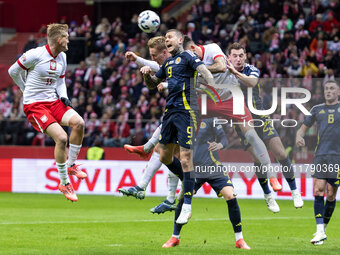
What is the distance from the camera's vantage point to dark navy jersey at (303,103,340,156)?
1160 centimetres

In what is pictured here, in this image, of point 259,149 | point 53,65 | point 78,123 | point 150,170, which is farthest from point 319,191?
point 53,65

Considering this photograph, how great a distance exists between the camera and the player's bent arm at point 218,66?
1030 cm

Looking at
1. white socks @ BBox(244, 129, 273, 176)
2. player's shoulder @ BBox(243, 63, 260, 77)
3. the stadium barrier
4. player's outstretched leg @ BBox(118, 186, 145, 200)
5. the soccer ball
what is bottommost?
the stadium barrier

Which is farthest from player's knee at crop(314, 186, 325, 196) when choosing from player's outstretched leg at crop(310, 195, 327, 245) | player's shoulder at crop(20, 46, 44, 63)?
player's shoulder at crop(20, 46, 44, 63)

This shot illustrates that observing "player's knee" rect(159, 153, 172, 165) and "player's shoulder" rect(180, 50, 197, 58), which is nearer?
"player's shoulder" rect(180, 50, 197, 58)

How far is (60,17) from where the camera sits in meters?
31.4

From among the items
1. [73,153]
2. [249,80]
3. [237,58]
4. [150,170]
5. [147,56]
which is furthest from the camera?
[147,56]

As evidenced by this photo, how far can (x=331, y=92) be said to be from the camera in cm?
1159

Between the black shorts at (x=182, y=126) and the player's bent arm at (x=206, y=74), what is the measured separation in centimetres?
64

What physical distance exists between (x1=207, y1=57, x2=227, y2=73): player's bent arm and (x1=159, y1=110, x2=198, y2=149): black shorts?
0.66 metres

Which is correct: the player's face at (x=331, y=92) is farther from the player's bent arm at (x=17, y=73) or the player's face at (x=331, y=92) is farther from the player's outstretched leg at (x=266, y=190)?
the player's bent arm at (x=17, y=73)

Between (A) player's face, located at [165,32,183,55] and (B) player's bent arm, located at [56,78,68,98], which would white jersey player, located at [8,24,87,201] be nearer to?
(B) player's bent arm, located at [56,78,68,98]

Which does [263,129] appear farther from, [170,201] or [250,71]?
[170,201]

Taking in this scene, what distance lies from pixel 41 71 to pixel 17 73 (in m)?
0.36
